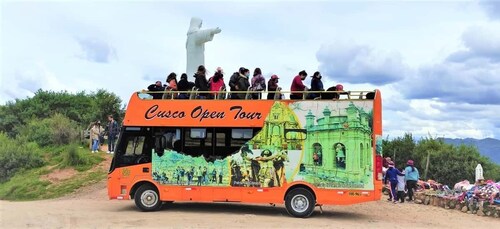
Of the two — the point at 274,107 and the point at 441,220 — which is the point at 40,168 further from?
the point at 441,220

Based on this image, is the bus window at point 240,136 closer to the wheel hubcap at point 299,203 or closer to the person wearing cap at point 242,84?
the person wearing cap at point 242,84

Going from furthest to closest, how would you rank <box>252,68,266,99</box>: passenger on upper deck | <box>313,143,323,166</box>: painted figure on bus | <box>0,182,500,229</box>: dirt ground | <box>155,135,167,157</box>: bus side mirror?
<box>252,68,266,99</box>: passenger on upper deck
<box>155,135,167,157</box>: bus side mirror
<box>313,143,323,166</box>: painted figure on bus
<box>0,182,500,229</box>: dirt ground

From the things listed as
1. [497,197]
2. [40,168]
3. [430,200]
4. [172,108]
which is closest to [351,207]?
[430,200]

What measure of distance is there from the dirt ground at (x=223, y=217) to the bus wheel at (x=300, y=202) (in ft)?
0.85

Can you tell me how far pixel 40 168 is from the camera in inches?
969

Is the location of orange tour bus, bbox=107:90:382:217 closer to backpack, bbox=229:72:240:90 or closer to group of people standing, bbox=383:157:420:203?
backpack, bbox=229:72:240:90

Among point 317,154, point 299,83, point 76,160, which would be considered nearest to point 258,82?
point 299,83

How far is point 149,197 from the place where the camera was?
44.9 feet

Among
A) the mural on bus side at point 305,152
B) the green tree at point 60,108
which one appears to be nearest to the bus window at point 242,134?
the mural on bus side at point 305,152

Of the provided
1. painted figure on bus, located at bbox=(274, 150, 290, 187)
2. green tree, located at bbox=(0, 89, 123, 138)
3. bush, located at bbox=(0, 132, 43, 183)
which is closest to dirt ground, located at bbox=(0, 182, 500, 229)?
painted figure on bus, located at bbox=(274, 150, 290, 187)

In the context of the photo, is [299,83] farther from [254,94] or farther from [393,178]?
[393,178]

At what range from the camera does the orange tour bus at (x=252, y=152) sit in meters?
12.8

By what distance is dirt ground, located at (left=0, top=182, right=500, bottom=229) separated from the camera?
11.9m

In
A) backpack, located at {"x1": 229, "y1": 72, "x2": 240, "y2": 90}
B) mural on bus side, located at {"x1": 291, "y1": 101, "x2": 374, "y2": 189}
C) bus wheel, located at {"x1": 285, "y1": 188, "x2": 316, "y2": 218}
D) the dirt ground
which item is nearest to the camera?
the dirt ground
